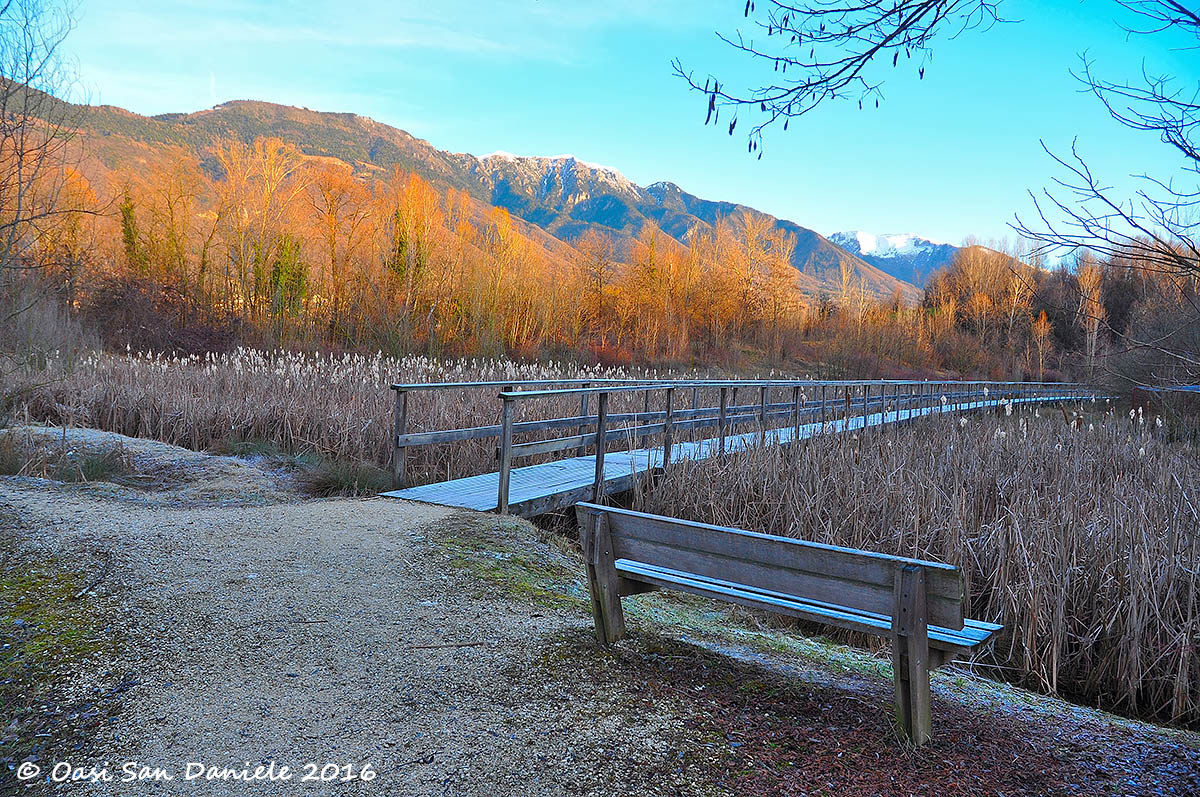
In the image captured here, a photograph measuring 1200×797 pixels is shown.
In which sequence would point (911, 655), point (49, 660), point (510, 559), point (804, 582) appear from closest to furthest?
point (911, 655) → point (804, 582) → point (49, 660) → point (510, 559)

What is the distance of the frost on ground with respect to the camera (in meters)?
2.59

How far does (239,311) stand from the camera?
2009cm

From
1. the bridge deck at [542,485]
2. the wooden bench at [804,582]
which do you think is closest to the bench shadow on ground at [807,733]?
the wooden bench at [804,582]

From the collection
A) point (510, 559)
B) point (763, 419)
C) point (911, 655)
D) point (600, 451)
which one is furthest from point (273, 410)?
point (911, 655)

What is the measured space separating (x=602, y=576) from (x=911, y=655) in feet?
4.53

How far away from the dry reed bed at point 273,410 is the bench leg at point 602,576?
14.0ft

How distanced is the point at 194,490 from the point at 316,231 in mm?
16397

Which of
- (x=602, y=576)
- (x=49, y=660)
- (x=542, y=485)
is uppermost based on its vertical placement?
(x=602, y=576)

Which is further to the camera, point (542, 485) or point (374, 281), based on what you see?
point (374, 281)

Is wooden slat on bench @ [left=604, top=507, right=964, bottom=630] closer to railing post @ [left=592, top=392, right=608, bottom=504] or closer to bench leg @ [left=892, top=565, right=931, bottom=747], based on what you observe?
bench leg @ [left=892, top=565, right=931, bottom=747]

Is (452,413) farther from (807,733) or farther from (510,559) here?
(807,733)

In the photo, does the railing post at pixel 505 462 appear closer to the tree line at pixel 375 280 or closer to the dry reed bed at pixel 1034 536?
the dry reed bed at pixel 1034 536

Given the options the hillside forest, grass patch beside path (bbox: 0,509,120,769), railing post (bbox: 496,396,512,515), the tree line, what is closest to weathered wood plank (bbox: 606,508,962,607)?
grass patch beside path (bbox: 0,509,120,769)

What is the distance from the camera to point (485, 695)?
121 inches
